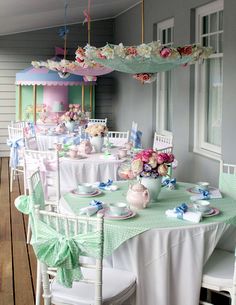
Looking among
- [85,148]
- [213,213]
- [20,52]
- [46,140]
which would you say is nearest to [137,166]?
[213,213]

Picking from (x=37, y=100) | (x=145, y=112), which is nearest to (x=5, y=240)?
(x=145, y=112)

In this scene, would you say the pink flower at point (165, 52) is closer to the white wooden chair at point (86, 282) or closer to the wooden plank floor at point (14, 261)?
the white wooden chair at point (86, 282)

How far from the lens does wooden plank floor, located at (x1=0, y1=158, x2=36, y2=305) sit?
3.49 meters

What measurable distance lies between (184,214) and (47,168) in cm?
223

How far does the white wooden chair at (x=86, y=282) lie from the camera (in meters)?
2.43

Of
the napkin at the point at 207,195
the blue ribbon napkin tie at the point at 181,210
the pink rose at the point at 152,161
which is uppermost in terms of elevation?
the pink rose at the point at 152,161

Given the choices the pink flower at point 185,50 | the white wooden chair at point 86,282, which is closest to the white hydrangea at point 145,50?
the pink flower at point 185,50

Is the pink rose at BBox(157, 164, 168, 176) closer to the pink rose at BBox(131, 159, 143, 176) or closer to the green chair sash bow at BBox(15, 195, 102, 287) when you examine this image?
the pink rose at BBox(131, 159, 143, 176)

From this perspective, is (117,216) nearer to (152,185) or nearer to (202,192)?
(152,185)

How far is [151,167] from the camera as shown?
126 inches

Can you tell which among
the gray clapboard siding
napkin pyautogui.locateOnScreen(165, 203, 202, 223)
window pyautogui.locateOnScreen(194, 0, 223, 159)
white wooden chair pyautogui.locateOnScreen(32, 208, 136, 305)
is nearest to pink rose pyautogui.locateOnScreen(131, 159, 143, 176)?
napkin pyautogui.locateOnScreen(165, 203, 202, 223)

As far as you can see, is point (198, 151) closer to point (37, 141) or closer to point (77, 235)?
point (37, 141)

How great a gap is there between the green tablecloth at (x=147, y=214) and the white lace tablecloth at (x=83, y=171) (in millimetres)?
1125

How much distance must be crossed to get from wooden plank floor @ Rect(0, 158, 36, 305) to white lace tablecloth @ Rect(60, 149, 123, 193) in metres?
0.70
